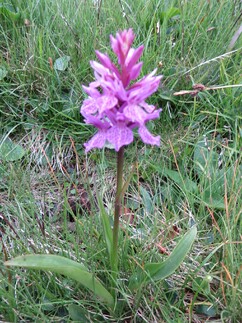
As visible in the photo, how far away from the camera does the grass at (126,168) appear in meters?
1.09

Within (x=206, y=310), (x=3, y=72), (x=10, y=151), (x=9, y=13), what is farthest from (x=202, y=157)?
(x=9, y=13)

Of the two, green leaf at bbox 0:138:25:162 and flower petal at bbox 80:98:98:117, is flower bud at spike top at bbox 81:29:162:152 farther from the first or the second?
green leaf at bbox 0:138:25:162

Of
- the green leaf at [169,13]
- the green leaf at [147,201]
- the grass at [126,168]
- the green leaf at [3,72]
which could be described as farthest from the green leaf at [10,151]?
the green leaf at [169,13]

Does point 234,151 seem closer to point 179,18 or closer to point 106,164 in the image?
point 106,164

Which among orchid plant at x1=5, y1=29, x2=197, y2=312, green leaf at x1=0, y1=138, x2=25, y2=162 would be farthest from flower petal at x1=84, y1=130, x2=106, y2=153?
green leaf at x1=0, y1=138, x2=25, y2=162

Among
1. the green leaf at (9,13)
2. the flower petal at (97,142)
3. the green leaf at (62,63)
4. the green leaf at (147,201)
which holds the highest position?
the flower petal at (97,142)

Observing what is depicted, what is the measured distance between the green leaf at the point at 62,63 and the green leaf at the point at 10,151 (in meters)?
0.35

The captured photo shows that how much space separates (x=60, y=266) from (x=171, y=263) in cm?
27

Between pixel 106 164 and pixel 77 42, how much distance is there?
0.58 metres

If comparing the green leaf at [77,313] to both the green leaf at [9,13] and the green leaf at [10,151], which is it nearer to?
the green leaf at [10,151]

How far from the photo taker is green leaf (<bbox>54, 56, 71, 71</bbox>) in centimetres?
171

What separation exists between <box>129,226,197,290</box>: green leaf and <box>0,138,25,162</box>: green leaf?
698 mm

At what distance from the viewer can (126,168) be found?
4.81 ft

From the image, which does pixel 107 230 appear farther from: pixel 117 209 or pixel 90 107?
pixel 90 107
